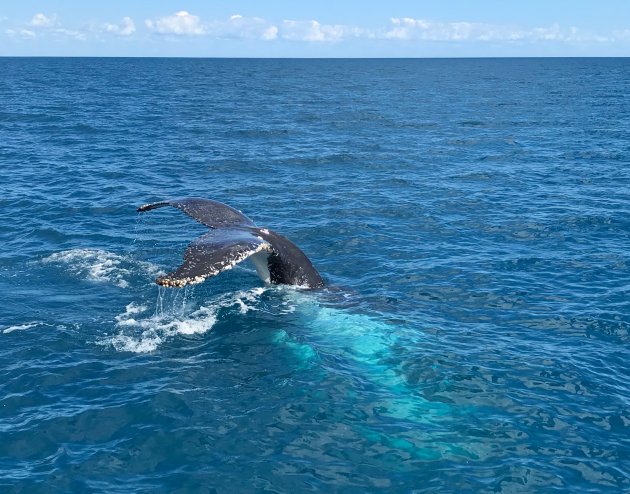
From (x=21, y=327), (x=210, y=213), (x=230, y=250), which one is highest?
(x=210, y=213)

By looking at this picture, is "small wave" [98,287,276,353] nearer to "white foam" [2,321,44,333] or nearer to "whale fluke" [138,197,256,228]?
"white foam" [2,321,44,333]

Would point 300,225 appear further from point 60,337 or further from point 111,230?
point 60,337

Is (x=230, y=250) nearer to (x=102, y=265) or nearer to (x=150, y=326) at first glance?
(x=150, y=326)

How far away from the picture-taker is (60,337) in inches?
766

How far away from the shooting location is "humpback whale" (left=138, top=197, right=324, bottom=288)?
1502 cm

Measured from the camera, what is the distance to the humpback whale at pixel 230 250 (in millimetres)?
15023

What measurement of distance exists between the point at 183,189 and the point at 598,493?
28860 millimetres

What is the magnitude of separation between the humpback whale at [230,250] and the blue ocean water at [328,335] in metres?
0.71

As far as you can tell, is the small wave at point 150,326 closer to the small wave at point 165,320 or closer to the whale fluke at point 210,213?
the small wave at point 165,320

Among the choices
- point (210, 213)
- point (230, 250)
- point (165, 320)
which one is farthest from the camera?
point (165, 320)

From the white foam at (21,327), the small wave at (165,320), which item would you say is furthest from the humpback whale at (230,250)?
the white foam at (21,327)

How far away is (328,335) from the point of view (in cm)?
1934

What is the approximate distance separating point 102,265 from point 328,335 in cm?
1029

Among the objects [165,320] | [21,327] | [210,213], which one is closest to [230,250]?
[210,213]
